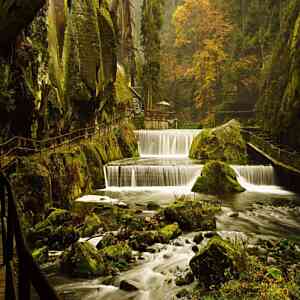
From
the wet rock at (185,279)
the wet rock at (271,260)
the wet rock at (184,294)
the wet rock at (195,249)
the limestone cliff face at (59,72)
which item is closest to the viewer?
the wet rock at (184,294)

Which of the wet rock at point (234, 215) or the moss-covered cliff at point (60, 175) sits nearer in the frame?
the moss-covered cliff at point (60, 175)

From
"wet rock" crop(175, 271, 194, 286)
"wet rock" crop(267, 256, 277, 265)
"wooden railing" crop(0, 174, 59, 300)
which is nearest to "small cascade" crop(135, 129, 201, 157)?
"wet rock" crop(267, 256, 277, 265)

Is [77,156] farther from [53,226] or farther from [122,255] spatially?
[122,255]

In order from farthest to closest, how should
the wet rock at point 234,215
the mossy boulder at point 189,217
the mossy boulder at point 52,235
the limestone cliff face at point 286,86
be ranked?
the limestone cliff face at point 286,86, the wet rock at point 234,215, the mossy boulder at point 189,217, the mossy boulder at point 52,235

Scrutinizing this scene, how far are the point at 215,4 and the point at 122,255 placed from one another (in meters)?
41.9

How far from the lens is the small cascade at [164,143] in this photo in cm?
2941

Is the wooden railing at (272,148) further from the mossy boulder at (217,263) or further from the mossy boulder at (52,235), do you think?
the mossy boulder at (52,235)

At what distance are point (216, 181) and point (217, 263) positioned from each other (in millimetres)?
11079

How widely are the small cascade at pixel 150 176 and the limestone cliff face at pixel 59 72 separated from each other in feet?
11.9

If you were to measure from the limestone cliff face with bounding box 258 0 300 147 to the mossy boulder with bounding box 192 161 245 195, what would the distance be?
431cm

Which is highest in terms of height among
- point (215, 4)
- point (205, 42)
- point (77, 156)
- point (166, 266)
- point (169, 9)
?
point (169, 9)

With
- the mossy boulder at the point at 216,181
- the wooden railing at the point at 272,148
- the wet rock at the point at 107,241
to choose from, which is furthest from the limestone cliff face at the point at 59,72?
the wooden railing at the point at 272,148

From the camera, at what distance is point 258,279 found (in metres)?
7.28

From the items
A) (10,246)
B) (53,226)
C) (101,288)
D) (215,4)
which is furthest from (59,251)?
(215,4)
